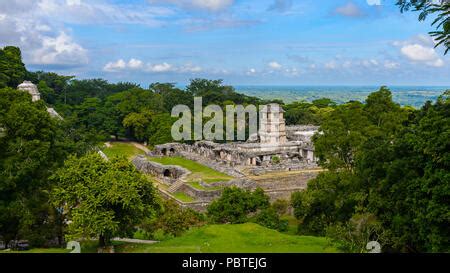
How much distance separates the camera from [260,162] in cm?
3862

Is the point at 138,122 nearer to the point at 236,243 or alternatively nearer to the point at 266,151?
the point at 266,151

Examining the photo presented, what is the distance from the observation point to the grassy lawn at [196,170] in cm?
3359

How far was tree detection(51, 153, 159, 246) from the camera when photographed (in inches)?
637

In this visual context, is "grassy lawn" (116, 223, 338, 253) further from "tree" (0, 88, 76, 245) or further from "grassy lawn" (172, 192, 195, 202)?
"grassy lawn" (172, 192, 195, 202)

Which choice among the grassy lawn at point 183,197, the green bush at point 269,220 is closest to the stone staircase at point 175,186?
the grassy lawn at point 183,197

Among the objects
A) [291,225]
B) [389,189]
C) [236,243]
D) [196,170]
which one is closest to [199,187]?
[196,170]

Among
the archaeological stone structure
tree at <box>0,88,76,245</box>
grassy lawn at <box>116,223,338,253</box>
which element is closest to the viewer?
grassy lawn at <box>116,223,338,253</box>

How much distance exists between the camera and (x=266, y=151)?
39406mm

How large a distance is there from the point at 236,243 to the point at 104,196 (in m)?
4.69

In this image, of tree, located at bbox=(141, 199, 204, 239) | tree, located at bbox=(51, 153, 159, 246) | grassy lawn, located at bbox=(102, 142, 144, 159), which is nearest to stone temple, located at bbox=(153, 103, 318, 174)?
grassy lawn, located at bbox=(102, 142, 144, 159)

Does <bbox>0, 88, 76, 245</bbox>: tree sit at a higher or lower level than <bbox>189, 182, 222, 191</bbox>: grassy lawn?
Result: higher

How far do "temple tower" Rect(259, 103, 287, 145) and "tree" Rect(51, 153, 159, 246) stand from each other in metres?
24.3

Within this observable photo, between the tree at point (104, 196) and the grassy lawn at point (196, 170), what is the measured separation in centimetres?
1531
